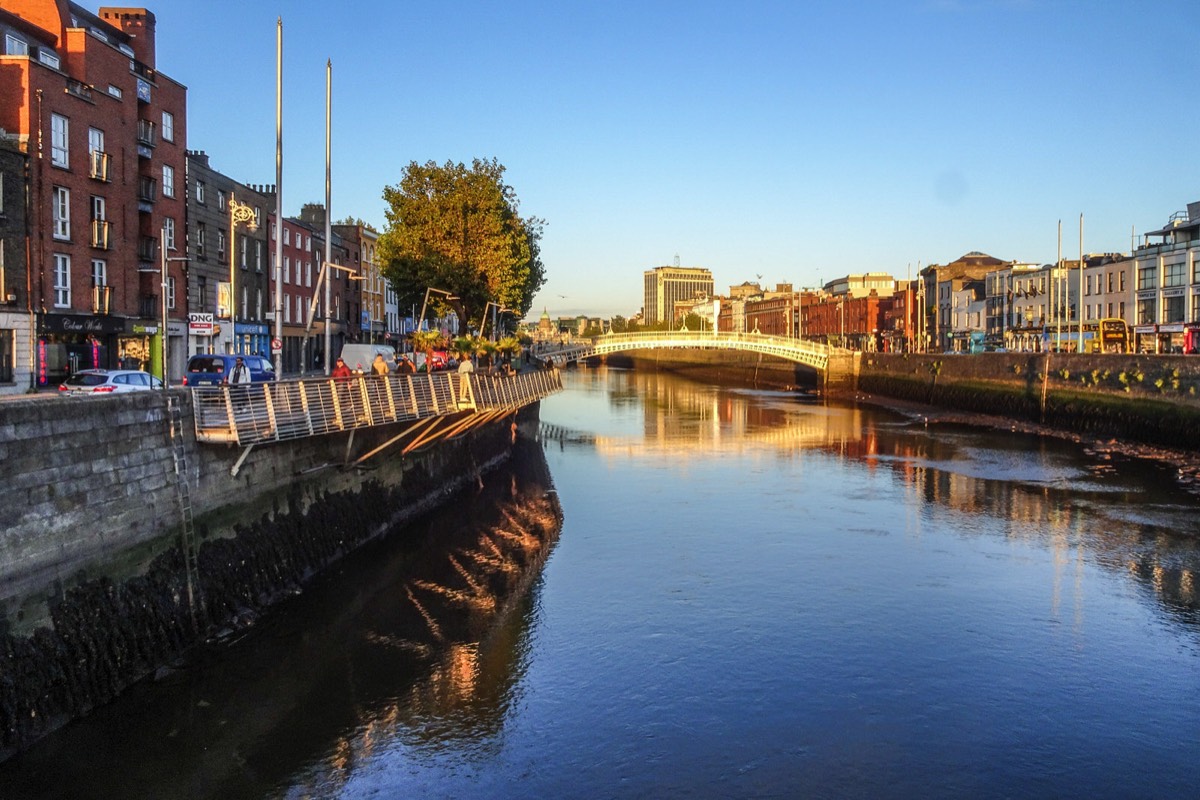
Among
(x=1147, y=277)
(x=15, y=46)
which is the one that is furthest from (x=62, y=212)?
(x=1147, y=277)

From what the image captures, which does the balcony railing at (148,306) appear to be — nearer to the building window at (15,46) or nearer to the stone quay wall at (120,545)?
the building window at (15,46)

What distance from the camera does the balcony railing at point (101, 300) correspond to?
39.1 metres

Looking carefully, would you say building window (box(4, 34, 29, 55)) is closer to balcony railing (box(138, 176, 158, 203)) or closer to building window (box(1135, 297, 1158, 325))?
balcony railing (box(138, 176, 158, 203))

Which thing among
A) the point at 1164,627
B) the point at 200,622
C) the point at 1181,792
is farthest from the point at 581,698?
the point at 1164,627

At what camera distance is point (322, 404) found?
21.8 m

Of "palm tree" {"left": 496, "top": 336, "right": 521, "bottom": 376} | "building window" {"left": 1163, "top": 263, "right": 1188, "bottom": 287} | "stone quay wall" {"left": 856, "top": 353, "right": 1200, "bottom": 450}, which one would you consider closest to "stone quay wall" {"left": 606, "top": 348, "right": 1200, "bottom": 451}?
"stone quay wall" {"left": 856, "top": 353, "right": 1200, "bottom": 450}

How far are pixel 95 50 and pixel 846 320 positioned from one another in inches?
5292

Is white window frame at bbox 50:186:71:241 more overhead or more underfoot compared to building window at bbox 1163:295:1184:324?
more overhead

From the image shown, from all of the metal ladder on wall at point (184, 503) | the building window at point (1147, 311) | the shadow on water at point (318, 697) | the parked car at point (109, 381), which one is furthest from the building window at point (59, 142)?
the building window at point (1147, 311)

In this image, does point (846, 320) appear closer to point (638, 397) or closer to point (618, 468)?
point (638, 397)

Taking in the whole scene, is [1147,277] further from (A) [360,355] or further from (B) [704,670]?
(B) [704,670]

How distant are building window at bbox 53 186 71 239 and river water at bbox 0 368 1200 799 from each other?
18211mm

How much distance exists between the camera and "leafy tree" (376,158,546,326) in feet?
201

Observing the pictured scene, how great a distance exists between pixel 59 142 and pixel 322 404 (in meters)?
22.0
